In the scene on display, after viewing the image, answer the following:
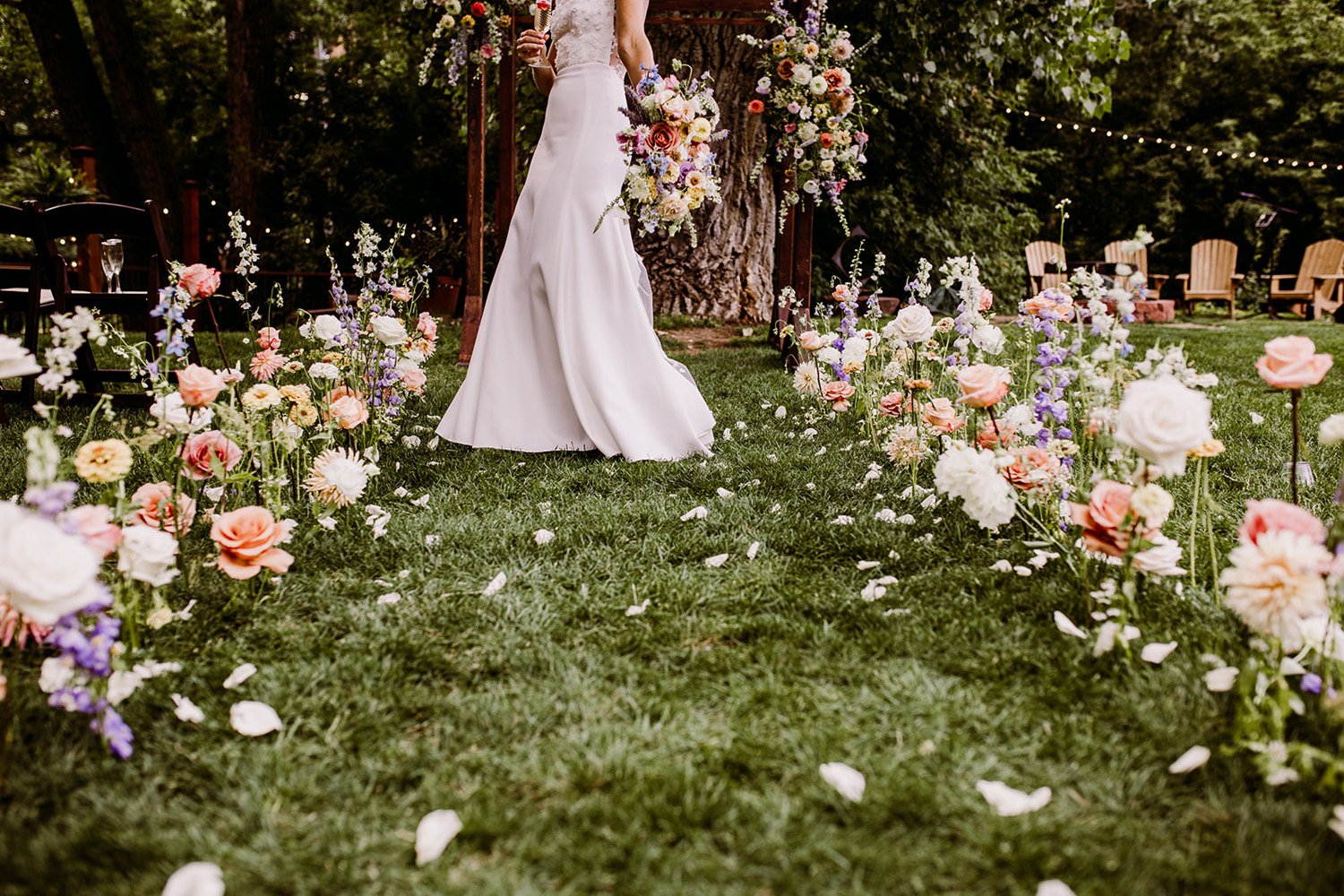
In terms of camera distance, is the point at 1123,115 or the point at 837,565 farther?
the point at 1123,115

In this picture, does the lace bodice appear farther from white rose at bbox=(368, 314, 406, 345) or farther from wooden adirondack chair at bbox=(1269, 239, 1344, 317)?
wooden adirondack chair at bbox=(1269, 239, 1344, 317)

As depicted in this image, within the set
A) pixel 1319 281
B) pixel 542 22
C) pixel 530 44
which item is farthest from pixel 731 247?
pixel 1319 281

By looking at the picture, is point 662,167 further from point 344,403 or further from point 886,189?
point 886,189

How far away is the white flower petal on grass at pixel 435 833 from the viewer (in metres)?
1.38

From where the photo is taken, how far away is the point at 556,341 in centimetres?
400

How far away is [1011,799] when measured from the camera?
4.89ft

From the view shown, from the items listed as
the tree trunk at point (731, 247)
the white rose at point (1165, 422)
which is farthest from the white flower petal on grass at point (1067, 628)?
the tree trunk at point (731, 247)

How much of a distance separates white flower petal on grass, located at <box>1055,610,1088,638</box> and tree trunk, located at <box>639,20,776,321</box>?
21.1 ft

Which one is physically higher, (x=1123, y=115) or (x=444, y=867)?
(x=1123, y=115)

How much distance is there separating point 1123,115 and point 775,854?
706 inches

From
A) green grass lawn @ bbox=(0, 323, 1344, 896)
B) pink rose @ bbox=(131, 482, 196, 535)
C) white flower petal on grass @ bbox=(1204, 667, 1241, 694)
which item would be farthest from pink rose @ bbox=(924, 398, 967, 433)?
pink rose @ bbox=(131, 482, 196, 535)

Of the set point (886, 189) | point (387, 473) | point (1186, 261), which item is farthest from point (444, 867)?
point (1186, 261)

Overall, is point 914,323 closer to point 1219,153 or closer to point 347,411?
point 347,411

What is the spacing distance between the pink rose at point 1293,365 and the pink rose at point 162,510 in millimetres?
2344
